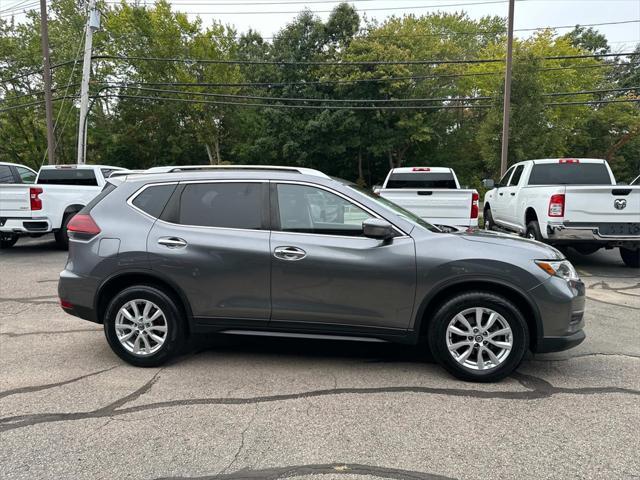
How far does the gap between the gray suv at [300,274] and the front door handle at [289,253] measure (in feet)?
0.04

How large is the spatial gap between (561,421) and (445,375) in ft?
3.23

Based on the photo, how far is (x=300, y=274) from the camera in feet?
13.0

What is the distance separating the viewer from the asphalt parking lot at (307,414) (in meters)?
2.76

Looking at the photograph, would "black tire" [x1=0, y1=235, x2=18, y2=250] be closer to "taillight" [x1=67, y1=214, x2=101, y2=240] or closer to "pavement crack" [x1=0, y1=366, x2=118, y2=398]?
"taillight" [x1=67, y1=214, x2=101, y2=240]

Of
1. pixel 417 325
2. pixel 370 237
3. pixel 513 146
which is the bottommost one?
pixel 417 325

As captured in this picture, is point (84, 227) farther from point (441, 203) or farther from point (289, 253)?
point (441, 203)

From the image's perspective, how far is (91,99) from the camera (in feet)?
93.9

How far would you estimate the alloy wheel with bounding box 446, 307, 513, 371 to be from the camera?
3830 mm

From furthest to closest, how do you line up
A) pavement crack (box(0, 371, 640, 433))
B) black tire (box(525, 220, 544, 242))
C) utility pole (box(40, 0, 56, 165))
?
1. utility pole (box(40, 0, 56, 165))
2. black tire (box(525, 220, 544, 242))
3. pavement crack (box(0, 371, 640, 433))

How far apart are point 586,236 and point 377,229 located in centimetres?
587

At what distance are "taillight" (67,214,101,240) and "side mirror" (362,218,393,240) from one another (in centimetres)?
240

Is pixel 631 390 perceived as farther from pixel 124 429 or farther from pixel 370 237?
pixel 124 429

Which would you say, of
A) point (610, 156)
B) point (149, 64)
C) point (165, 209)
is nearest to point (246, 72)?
point (149, 64)

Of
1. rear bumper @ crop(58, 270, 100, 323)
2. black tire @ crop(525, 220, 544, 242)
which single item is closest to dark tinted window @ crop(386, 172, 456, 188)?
black tire @ crop(525, 220, 544, 242)
